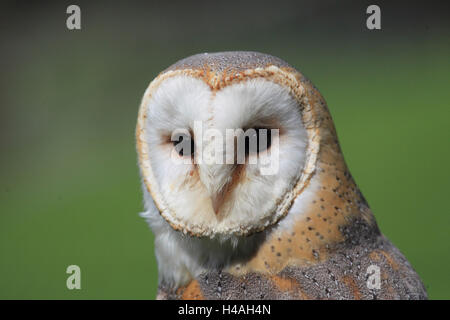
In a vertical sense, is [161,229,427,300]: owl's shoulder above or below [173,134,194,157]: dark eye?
below

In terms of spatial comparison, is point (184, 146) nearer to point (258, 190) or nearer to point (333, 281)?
point (258, 190)

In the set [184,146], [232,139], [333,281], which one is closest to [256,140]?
[232,139]

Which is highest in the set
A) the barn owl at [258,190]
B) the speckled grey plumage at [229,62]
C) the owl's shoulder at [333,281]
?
the speckled grey plumage at [229,62]

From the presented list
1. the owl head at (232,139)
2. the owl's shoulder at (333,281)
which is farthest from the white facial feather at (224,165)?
the owl's shoulder at (333,281)

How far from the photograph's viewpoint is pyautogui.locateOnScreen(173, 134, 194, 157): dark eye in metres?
1.13

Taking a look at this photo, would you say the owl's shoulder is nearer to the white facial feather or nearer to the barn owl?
the barn owl

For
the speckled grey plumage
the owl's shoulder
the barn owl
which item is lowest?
the owl's shoulder

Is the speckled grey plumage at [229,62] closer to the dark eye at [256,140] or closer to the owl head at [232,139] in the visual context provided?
the owl head at [232,139]

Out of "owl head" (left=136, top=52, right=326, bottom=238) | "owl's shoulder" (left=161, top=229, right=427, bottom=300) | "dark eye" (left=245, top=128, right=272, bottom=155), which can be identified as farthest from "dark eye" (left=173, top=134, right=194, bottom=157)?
"owl's shoulder" (left=161, top=229, right=427, bottom=300)

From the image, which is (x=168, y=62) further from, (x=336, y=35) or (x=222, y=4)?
(x=336, y=35)

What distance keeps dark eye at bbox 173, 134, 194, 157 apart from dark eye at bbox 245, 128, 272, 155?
0.13m

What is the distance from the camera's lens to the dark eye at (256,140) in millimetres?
1079

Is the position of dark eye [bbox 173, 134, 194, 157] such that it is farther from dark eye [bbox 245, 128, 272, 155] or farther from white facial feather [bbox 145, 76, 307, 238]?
dark eye [bbox 245, 128, 272, 155]

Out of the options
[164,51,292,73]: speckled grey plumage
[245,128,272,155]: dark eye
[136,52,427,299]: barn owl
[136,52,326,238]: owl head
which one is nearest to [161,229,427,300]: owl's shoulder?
[136,52,427,299]: barn owl
